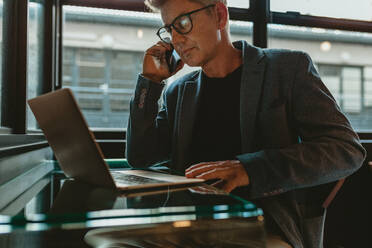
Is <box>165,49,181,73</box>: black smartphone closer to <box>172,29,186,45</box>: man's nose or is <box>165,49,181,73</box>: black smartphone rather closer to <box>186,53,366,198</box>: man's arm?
<box>172,29,186,45</box>: man's nose

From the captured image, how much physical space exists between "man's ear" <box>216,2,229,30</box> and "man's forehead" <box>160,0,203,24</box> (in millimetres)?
105

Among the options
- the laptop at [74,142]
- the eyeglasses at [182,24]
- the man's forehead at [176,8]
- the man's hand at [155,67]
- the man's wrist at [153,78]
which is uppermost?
the man's forehead at [176,8]

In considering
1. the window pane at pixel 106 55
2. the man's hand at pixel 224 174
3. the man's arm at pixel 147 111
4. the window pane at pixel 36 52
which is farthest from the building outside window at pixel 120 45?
the man's hand at pixel 224 174

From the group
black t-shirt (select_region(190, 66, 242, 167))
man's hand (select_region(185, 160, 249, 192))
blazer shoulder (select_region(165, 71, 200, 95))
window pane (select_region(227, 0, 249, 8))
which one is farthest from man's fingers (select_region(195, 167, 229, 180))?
window pane (select_region(227, 0, 249, 8))

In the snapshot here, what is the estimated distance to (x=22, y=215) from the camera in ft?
1.69

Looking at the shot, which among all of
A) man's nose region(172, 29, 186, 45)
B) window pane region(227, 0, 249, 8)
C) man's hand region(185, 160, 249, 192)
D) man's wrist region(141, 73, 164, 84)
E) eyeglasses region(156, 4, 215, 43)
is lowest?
man's hand region(185, 160, 249, 192)

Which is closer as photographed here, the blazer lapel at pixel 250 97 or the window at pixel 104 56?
the blazer lapel at pixel 250 97

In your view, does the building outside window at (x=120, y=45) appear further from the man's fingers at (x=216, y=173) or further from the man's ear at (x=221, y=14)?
the man's fingers at (x=216, y=173)

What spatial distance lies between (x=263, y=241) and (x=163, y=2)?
0.95 meters

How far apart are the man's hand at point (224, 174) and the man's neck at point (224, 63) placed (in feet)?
2.16

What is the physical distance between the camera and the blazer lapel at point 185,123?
4.46ft

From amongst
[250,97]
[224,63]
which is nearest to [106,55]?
[224,63]

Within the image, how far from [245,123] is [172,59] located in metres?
0.42

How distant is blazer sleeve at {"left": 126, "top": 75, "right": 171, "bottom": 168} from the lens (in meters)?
1.27
